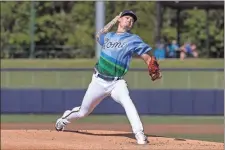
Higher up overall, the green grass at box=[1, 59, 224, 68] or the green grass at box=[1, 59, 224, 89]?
the green grass at box=[1, 59, 224, 68]

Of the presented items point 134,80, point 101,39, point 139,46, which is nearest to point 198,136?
point 101,39

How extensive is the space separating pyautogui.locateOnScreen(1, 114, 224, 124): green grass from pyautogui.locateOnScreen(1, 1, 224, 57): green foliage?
605cm

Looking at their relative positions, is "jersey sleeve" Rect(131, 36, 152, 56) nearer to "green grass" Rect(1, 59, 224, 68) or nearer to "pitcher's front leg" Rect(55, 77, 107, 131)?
"pitcher's front leg" Rect(55, 77, 107, 131)

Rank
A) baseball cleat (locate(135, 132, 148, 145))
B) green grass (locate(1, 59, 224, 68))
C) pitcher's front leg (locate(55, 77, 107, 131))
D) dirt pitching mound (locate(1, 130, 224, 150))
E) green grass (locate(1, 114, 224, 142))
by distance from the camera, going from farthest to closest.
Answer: green grass (locate(1, 59, 224, 68)) < green grass (locate(1, 114, 224, 142)) < pitcher's front leg (locate(55, 77, 107, 131)) < baseball cleat (locate(135, 132, 148, 145)) < dirt pitching mound (locate(1, 130, 224, 150))

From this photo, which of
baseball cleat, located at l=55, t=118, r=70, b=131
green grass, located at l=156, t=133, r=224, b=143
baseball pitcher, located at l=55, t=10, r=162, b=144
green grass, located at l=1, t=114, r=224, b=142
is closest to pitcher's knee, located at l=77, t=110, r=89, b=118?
baseball pitcher, located at l=55, t=10, r=162, b=144

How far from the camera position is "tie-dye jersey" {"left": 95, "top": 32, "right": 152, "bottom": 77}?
28.1ft

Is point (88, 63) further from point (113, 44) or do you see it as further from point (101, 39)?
point (113, 44)

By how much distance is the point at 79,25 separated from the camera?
109 feet

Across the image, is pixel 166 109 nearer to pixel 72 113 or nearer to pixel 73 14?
pixel 72 113

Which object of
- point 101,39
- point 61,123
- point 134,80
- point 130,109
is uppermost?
point 101,39

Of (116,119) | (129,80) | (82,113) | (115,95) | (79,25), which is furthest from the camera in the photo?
(79,25)

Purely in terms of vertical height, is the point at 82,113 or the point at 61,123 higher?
the point at 82,113

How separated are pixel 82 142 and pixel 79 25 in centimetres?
2500

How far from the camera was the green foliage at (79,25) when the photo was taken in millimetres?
26375
